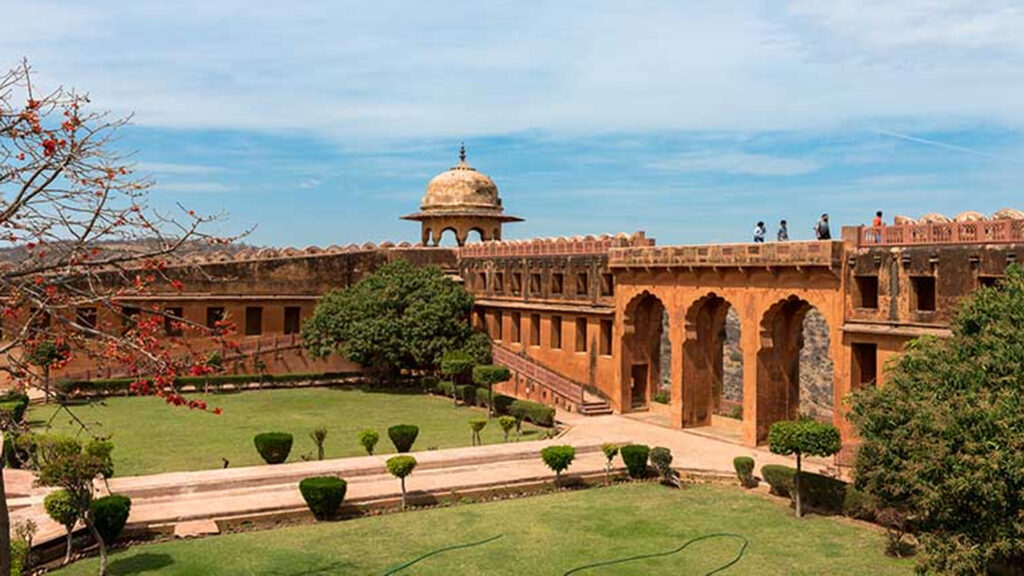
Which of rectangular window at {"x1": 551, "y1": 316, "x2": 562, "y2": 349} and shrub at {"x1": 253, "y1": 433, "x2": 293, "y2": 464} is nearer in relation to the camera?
shrub at {"x1": 253, "y1": 433, "x2": 293, "y2": 464}

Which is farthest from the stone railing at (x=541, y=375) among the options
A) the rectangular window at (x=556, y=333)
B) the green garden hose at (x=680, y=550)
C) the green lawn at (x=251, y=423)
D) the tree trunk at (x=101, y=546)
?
the tree trunk at (x=101, y=546)

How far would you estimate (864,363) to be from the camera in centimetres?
2286

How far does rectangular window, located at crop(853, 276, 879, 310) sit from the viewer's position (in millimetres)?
22562

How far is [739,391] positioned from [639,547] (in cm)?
3033

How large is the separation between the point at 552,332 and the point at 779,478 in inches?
643

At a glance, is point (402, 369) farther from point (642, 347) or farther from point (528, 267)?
point (642, 347)

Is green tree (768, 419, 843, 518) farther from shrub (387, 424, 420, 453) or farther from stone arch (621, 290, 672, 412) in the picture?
stone arch (621, 290, 672, 412)

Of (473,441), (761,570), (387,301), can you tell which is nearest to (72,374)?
(387,301)

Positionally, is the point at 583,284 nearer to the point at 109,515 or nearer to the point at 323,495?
the point at 323,495

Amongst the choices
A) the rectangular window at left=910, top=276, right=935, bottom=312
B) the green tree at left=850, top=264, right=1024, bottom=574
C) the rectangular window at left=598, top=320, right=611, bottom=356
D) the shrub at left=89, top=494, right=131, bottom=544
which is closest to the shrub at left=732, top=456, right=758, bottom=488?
the green tree at left=850, top=264, right=1024, bottom=574

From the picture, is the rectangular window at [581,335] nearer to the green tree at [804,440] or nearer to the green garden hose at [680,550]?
the green tree at [804,440]

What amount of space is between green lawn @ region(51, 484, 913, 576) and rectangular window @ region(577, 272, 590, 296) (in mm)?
14399

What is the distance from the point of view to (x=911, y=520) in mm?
16328

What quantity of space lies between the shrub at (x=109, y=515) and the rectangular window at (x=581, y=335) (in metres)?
20.7
